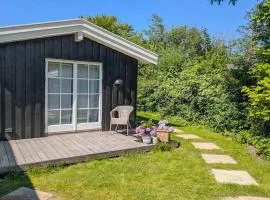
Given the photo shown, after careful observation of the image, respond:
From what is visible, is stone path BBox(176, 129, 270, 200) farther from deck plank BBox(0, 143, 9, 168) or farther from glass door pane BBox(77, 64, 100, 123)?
deck plank BBox(0, 143, 9, 168)

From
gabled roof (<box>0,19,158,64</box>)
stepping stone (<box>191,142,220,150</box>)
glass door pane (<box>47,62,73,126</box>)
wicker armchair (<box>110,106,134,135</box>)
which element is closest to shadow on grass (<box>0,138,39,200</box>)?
glass door pane (<box>47,62,73,126</box>)

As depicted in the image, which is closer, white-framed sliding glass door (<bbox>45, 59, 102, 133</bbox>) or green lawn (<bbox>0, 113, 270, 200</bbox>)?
green lawn (<bbox>0, 113, 270, 200</bbox>)

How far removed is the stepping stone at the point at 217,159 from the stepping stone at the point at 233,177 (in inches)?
23.3

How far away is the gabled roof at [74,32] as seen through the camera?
655 centimetres

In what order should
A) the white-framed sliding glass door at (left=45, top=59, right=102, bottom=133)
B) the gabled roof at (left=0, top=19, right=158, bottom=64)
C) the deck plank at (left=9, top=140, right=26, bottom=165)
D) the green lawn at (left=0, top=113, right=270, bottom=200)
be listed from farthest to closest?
the white-framed sliding glass door at (left=45, top=59, right=102, bottom=133)
the gabled roof at (left=0, top=19, right=158, bottom=64)
the deck plank at (left=9, top=140, right=26, bottom=165)
the green lawn at (left=0, top=113, right=270, bottom=200)

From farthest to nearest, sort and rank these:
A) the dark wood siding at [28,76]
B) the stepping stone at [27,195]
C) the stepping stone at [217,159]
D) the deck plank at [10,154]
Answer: the dark wood siding at [28,76], the stepping stone at [217,159], the deck plank at [10,154], the stepping stone at [27,195]

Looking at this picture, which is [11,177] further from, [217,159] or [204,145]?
[204,145]

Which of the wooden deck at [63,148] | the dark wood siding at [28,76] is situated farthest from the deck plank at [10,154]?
the dark wood siding at [28,76]

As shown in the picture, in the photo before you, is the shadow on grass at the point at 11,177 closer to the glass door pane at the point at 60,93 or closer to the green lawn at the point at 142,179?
the green lawn at the point at 142,179

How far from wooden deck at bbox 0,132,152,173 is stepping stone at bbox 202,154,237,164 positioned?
1.24 m

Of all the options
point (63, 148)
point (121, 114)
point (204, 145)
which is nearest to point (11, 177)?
point (63, 148)

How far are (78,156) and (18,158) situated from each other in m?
1.01

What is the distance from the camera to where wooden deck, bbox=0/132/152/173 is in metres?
5.15

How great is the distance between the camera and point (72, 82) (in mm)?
7711
